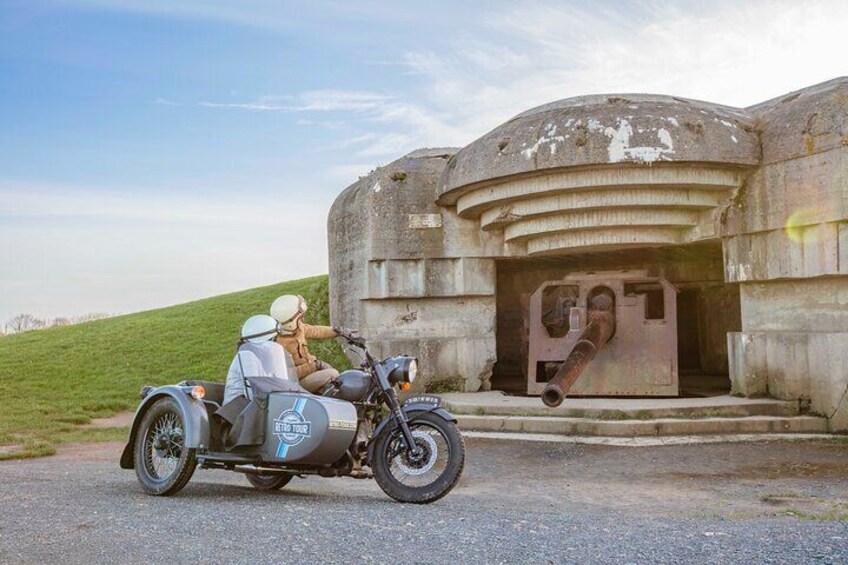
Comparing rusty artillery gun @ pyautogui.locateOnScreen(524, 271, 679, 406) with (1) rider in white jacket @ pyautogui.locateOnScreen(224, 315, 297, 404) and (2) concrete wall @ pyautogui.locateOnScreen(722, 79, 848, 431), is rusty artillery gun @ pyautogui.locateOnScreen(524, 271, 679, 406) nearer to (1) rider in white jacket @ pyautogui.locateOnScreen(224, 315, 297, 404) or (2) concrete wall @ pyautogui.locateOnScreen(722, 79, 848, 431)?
(2) concrete wall @ pyautogui.locateOnScreen(722, 79, 848, 431)

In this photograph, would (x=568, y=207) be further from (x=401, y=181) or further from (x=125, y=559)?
(x=125, y=559)

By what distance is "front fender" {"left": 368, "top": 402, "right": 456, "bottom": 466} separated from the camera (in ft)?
15.6

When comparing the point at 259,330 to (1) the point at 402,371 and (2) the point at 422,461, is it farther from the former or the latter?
(2) the point at 422,461

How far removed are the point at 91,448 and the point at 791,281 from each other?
6.98 metres

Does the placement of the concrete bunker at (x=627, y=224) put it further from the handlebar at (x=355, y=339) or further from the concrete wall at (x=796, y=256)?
the handlebar at (x=355, y=339)

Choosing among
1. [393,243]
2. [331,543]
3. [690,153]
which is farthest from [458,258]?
[331,543]

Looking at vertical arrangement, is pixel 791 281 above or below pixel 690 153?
below

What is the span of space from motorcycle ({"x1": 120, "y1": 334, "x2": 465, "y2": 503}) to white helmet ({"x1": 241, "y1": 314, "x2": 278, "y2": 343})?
27cm

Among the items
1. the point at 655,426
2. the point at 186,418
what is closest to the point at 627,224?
the point at 655,426

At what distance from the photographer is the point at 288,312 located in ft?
17.9

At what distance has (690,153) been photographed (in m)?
8.04

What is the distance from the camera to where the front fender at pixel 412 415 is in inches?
188

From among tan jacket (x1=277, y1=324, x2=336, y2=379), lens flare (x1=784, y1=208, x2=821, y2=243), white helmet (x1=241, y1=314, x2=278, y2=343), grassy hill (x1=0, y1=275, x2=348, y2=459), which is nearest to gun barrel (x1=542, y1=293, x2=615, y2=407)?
lens flare (x1=784, y1=208, x2=821, y2=243)

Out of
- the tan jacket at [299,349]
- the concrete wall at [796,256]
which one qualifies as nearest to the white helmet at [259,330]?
the tan jacket at [299,349]
